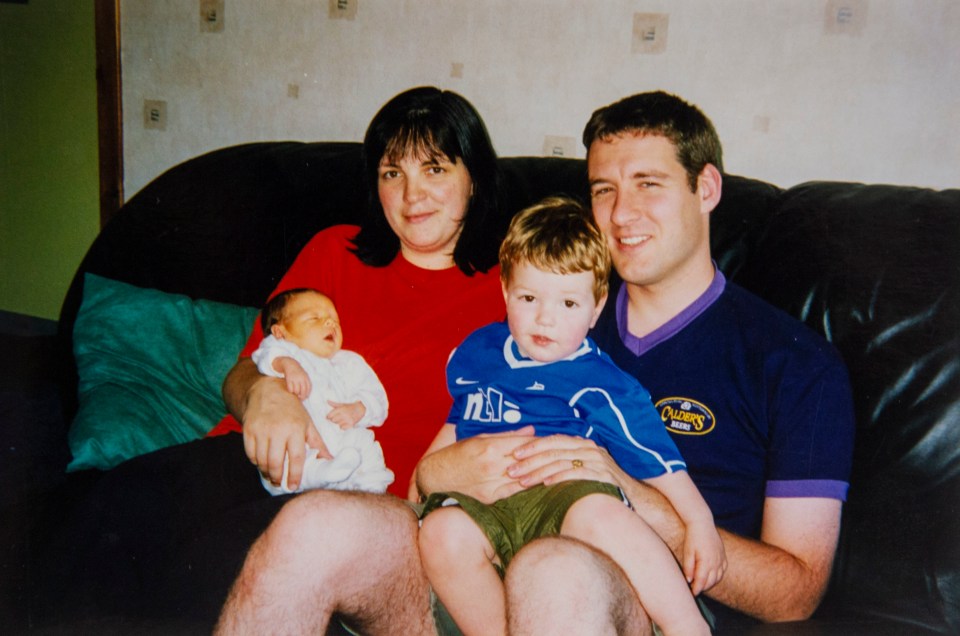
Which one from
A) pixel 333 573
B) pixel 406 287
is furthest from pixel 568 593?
pixel 406 287

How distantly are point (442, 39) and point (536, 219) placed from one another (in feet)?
3.45

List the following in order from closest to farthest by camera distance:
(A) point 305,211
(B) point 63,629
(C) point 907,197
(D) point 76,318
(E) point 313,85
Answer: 1. (B) point 63,629
2. (C) point 907,197
3. (D) point 76,318
4. (A) point 305,211
5. (E) point 313,85

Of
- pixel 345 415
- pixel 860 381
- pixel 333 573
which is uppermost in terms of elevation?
pixel 860 381

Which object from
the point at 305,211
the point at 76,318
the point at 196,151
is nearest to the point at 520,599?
the point at 305,211

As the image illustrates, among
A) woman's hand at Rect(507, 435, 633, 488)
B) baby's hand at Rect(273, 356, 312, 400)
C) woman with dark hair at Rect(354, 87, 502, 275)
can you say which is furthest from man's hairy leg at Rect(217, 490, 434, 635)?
woman with dark hair at Rect(354, 87, 502, 275)

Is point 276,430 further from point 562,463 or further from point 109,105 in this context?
point 109,105

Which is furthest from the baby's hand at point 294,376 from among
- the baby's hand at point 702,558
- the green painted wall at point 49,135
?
the green painted wall at point 49,135

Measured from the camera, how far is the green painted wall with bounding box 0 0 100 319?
107 inches

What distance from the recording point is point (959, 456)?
123 centimetres

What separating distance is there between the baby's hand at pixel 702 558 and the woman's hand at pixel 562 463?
13 centimetres

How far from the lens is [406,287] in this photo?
158cm

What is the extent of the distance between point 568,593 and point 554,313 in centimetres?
46

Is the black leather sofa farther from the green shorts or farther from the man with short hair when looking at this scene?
the green shorts

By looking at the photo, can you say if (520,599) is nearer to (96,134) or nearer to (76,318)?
(76,318)
